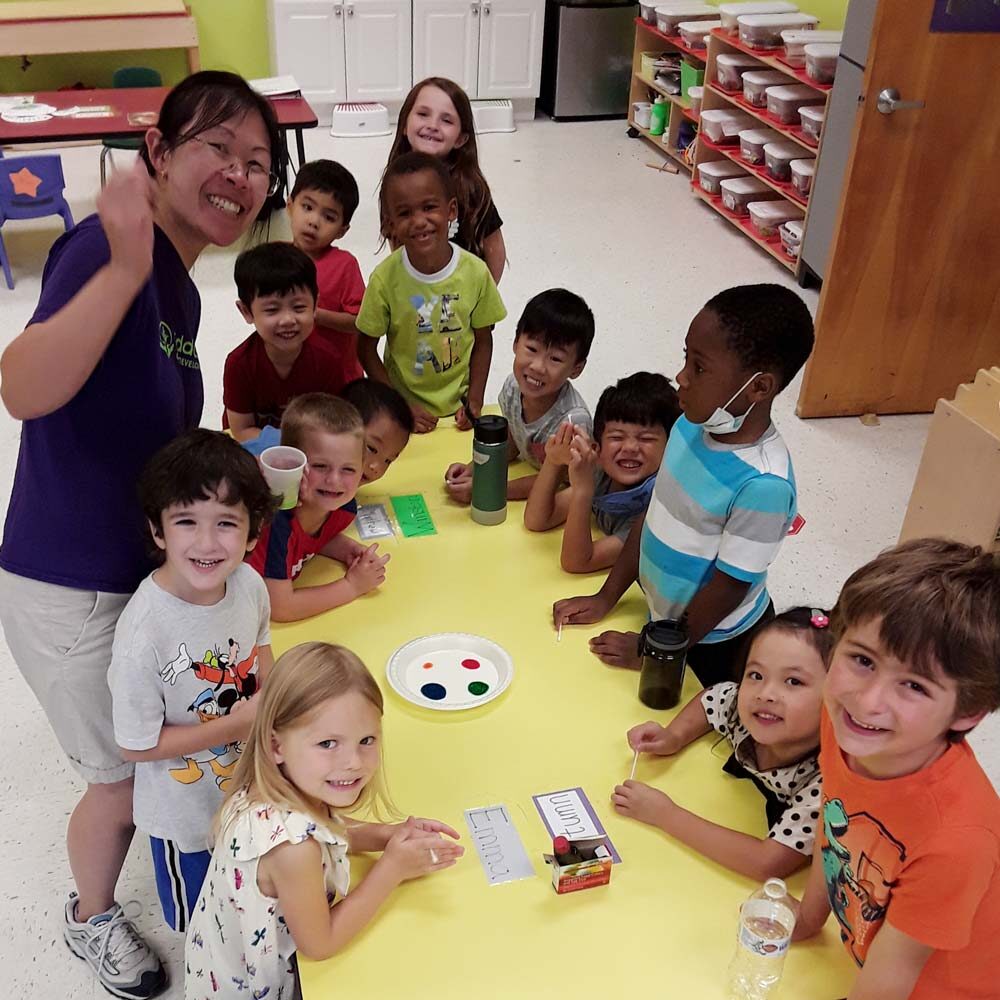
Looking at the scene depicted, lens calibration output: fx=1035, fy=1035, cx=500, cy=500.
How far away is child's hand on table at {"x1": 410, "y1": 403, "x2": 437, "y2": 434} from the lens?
271cm

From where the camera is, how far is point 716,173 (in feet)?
19.4

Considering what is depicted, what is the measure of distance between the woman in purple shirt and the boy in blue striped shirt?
0.81 m

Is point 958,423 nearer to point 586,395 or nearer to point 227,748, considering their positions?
point 586,395

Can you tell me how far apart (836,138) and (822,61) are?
1.31ft

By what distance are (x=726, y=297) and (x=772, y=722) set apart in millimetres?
736

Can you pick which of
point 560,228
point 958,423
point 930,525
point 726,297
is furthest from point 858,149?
point 560,228

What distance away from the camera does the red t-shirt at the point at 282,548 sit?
193 centimetres

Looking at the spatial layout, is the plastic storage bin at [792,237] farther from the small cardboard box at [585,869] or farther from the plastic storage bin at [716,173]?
the small cardboard box at [585,869]

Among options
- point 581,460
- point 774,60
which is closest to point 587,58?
point 774,60

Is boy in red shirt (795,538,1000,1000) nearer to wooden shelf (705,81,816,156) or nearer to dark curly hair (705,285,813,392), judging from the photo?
dark curly hair (705,285,813,392)

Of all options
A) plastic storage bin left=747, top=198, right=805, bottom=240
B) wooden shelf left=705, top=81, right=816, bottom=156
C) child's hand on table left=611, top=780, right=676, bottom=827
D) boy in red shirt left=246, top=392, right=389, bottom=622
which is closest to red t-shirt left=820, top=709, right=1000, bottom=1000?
child's hand on table left=611, top=780, right=676, bottom=827

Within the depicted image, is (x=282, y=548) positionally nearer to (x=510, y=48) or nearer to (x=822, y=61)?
(x=822, y=61)

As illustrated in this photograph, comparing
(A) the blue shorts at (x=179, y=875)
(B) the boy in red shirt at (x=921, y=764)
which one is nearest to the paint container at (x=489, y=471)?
(A) the blue shorts at (x=179, y=875)

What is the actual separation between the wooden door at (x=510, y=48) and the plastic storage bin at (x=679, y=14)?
3.19 ft
